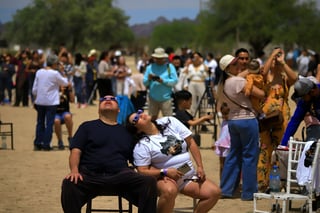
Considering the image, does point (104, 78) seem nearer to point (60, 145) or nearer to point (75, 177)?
point (60, 145)

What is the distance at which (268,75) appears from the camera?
10.7 m

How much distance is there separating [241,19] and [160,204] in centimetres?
6566

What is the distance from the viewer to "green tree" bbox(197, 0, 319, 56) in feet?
236

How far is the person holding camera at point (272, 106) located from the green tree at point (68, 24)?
252 ft

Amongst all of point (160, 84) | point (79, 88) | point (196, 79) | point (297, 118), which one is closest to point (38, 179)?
point (297, 118)

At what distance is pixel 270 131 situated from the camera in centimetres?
1082

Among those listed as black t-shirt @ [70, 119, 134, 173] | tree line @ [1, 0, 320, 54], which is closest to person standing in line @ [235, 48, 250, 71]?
black t-shirt @ [70, 119, 134, 173]

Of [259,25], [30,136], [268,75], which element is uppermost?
[259,25]

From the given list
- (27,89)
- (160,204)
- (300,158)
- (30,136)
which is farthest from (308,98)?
(27,89)

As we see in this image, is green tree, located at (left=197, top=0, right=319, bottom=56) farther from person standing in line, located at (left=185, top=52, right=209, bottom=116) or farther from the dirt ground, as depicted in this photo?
the dirt ground

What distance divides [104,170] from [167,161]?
2.19ft

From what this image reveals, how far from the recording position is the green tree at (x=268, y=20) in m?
72.0

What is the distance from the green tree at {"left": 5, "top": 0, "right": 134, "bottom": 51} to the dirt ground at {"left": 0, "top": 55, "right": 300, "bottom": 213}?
70.2m

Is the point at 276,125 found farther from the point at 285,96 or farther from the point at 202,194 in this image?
the point at 202,194
